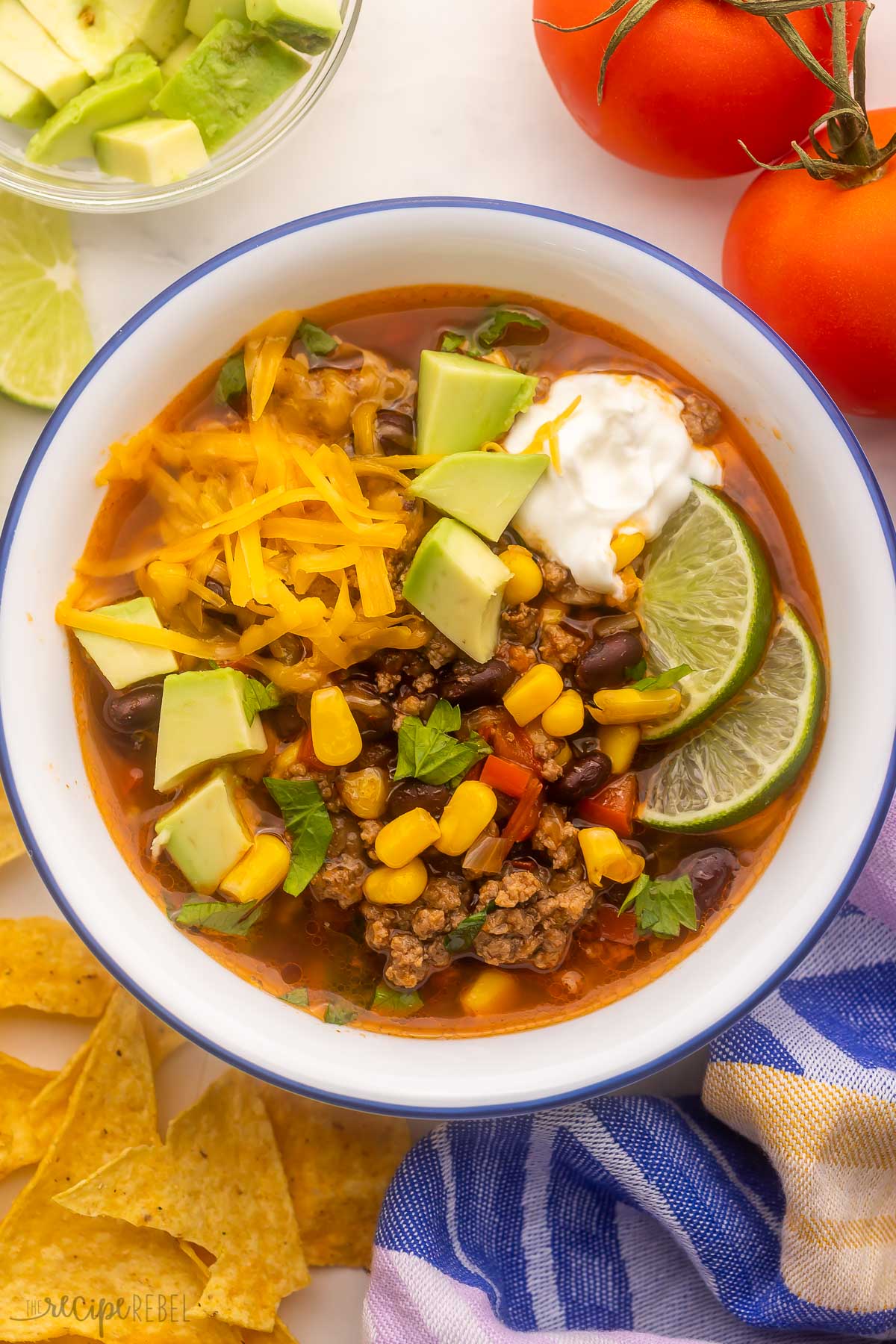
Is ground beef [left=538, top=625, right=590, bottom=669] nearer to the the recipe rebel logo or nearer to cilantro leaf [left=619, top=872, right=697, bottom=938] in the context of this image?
cilantro leaf [left=619, top=872, right=697, bottom=938]

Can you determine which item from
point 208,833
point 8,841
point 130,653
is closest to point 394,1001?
point 208,833

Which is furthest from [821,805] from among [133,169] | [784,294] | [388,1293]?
[133,169]

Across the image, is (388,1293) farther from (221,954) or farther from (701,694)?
(701,694)

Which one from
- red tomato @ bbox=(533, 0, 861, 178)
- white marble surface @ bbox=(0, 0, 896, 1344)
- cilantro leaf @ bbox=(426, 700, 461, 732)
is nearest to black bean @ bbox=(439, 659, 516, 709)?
cilantro leaf @ bbox=(426, 700, 461, 732)

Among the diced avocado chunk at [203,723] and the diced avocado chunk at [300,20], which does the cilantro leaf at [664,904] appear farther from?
the diced avocado chunk at [300,20]

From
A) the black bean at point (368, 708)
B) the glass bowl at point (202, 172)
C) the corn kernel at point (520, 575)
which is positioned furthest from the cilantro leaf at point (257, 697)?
the glass bowl at point (202, 172)
